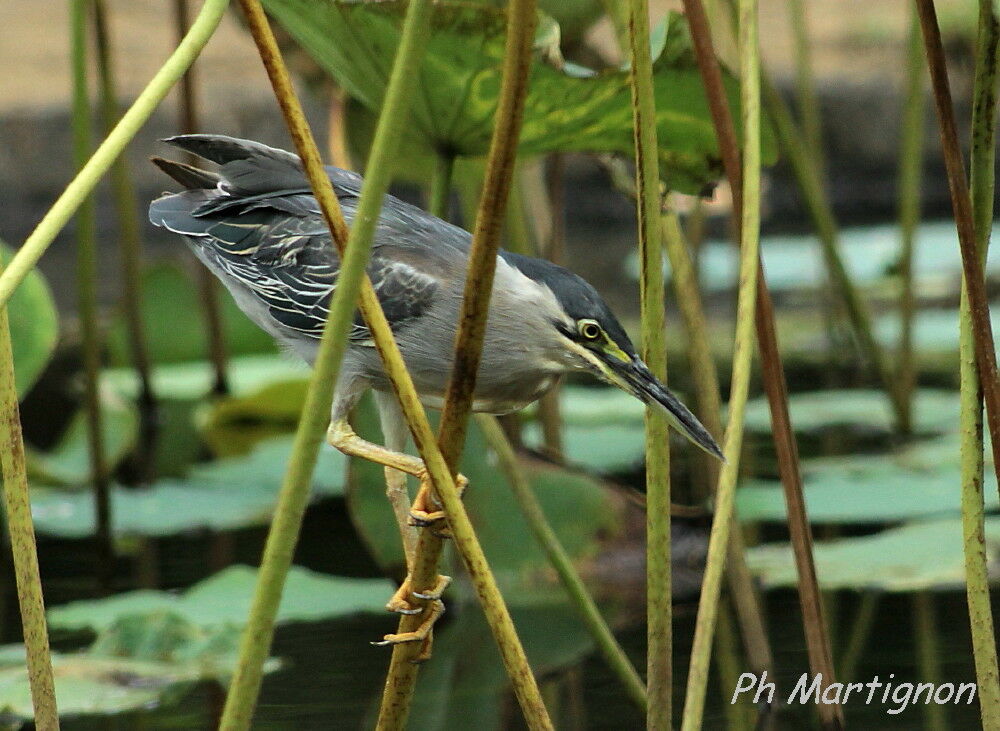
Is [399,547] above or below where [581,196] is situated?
below

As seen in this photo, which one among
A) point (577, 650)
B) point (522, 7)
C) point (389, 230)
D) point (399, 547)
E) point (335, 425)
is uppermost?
point (522, 7)

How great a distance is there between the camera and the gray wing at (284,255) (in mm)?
2008

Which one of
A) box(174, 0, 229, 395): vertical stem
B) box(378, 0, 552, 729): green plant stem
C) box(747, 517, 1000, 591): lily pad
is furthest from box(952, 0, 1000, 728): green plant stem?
box(174, 0, 229, 395): vertical stem

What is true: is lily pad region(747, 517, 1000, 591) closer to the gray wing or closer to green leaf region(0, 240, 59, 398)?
the gray wing

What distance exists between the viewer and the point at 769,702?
2.10 meters

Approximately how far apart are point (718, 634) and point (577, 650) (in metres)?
0.24

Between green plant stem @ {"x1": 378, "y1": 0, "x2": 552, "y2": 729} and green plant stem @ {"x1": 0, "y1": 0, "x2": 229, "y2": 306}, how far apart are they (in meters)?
0.25

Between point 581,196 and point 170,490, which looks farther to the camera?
point 581,196

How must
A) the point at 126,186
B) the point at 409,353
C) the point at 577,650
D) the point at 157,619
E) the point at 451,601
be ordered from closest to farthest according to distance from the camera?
the point at 409,353 < the point at 157,619 < the point at 577,650 < the point at 451,601 < the point at 126,186

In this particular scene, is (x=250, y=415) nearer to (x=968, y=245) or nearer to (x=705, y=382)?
(x=705, y=382)

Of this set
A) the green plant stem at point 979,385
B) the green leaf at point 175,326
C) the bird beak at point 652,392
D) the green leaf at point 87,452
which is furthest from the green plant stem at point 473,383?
the green leaf at point 175,326

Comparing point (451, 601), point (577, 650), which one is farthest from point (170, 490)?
point (577, 650)

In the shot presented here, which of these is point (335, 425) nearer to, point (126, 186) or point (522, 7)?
point (522, 7)

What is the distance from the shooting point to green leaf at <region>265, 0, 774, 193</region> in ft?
5.95
